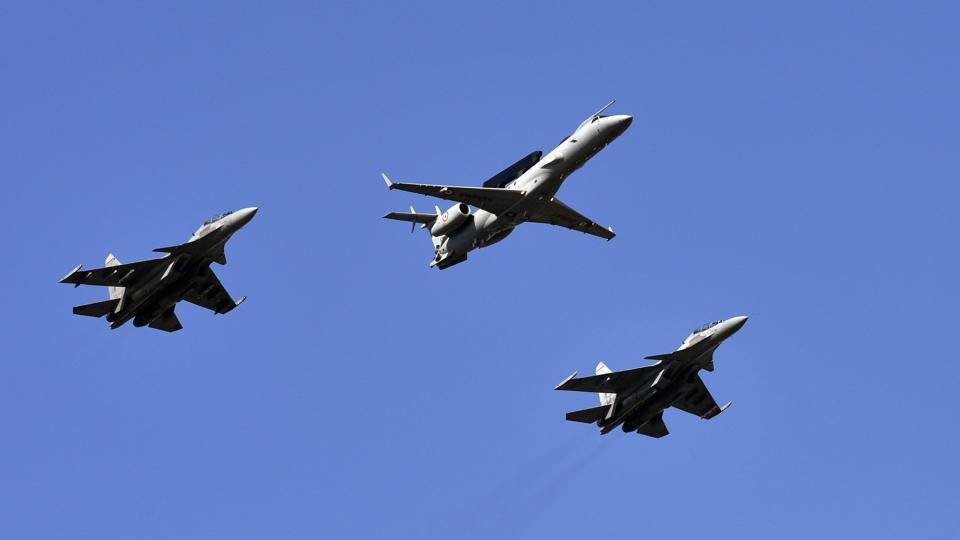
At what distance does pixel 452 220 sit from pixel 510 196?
3.91 m

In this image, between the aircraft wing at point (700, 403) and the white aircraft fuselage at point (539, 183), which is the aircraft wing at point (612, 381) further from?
the white aircraft fuselage at point (539, 183)

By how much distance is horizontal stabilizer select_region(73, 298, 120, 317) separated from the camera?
8019cm

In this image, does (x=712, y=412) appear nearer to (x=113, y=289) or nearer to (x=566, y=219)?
(x=566, y=219)

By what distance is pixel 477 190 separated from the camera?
78.9m

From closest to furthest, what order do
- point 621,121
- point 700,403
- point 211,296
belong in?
point 621,121
point 211,296
point 700,403

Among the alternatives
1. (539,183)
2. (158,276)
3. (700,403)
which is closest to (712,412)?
(700,403)

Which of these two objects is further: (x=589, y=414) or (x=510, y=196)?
(x=589, y=414)

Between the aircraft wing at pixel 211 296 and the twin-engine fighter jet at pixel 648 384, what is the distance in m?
19.0

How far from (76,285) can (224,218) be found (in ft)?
28.0

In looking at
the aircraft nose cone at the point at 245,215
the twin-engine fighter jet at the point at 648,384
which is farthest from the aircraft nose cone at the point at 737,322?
the aircraft nose cone at the point at 245,215

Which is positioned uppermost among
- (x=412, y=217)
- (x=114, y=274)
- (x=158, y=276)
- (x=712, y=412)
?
(x=114, y=274)

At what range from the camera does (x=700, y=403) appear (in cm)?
8675

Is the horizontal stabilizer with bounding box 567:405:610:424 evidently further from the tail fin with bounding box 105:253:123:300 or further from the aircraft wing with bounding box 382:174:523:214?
the tail fin with bounding box 105:253:123:300

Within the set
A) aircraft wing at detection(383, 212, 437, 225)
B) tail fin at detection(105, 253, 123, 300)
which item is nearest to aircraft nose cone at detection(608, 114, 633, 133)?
aircraft wing at detection(383, 212, 437, 225)
